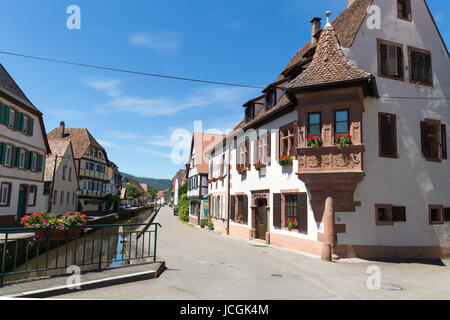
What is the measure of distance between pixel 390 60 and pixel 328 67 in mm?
3034

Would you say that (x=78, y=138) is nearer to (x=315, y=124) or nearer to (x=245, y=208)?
(x=245, y=208)

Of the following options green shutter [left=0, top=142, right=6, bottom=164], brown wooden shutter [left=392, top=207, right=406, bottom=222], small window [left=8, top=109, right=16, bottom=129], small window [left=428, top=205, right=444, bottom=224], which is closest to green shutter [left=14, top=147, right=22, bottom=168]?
green shutter [left=0, top=142, right=6, bottom=164]

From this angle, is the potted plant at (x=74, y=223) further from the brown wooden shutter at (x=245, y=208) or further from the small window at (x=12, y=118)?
the small window at (x=12, y=118)

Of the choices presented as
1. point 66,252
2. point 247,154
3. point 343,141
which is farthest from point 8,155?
point 343,141

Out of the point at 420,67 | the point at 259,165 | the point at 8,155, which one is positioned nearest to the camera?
Answer: the point at 420,67

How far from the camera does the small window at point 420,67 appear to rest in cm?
1405

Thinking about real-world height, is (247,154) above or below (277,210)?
above

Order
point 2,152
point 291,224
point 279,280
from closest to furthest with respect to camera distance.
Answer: point 279,280, point 291,224, point 2,152

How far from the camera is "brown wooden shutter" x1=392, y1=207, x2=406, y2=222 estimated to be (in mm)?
12669

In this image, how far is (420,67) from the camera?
1423 cm

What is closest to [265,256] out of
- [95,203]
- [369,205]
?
[369,205]

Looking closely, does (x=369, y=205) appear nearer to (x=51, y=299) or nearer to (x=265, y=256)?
(x=265, y=256)

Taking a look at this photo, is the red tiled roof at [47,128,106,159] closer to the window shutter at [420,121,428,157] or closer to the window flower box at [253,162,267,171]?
the window flower box at [253,162,267,171]
